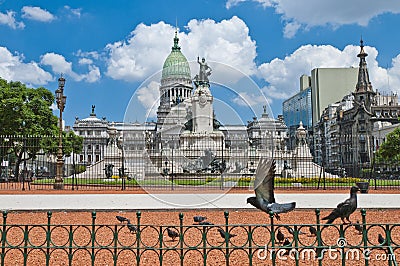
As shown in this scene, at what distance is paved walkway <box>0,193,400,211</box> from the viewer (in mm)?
16562

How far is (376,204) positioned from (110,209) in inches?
434

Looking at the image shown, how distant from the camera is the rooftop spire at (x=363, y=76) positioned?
8281 cm

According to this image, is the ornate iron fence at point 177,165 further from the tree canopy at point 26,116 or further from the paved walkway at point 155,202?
the paved walkway at point 155,202

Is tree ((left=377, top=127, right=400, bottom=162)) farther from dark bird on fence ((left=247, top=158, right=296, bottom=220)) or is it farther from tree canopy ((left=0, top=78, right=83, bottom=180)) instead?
dark bird on fence ((left=247, top=158, right=296, bottom=220))

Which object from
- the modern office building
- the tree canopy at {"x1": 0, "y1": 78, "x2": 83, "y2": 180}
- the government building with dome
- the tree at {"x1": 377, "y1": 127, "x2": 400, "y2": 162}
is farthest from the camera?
the modern office building

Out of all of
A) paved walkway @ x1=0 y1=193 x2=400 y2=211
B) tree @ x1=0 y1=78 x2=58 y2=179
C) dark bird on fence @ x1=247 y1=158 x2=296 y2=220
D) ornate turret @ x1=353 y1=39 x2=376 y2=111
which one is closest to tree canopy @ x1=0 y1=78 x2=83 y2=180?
tree @ x1=0 y1=78 x2=58 y2=179

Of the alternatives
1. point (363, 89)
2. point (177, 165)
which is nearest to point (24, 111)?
point (177, 165)

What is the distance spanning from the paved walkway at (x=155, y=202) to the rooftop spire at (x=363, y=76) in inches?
2729

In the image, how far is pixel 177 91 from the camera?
174 ft

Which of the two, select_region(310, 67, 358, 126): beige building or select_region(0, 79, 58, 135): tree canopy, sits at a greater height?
select_region(310, 67, 358, 126): beige building

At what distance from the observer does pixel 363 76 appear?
8456 centimetres

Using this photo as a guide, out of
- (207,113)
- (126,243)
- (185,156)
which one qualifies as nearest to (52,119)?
(185,156)

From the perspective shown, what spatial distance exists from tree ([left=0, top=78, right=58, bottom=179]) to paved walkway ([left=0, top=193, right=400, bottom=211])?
807 inches

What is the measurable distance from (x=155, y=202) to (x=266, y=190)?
9563 mm
